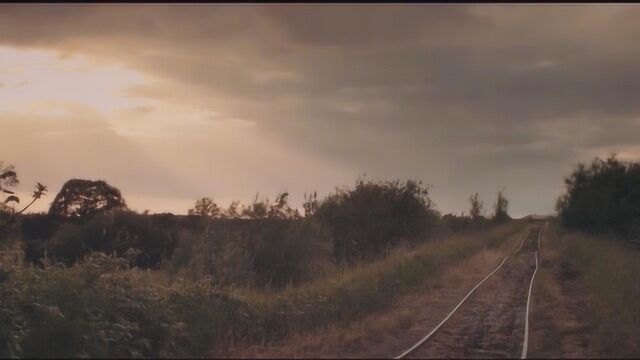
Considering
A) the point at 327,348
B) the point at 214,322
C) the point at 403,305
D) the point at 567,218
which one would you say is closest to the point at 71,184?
the point at 403,305

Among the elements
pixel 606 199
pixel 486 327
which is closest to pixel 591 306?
pixel 486 327

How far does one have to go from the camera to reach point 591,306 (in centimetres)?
2038

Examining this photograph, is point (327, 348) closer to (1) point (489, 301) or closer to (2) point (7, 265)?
(2) point (7, 265)

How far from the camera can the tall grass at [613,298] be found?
1504 cm

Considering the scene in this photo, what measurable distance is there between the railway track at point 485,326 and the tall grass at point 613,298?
5.37 ft

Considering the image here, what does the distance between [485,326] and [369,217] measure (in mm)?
21325

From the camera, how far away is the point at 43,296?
1383 cm

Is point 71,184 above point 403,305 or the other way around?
above

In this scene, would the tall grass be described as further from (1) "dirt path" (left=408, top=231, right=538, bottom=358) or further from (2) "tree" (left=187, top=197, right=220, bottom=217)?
(2) "tree" (left=187, top=197, right=220, bottom=217)

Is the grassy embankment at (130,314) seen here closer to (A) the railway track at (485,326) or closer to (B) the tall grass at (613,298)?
(A) the railway track at (485,326)

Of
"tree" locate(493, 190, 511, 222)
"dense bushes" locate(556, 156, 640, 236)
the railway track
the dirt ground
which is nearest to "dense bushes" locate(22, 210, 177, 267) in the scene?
the railway track

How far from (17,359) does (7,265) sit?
4.22 m

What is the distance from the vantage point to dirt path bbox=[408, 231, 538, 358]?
14.1 meters

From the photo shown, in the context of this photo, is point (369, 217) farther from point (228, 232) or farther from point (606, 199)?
point (606, 199)
